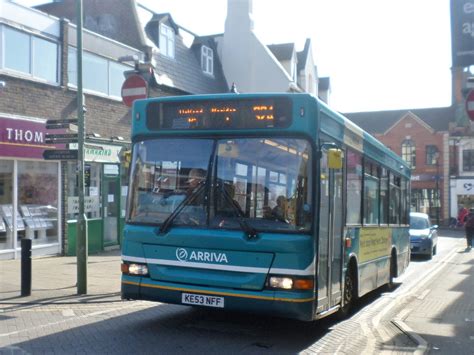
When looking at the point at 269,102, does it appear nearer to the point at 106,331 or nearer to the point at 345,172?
the point at 345,172

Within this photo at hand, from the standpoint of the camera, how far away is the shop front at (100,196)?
16.9 metres

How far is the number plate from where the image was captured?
22.4 feet

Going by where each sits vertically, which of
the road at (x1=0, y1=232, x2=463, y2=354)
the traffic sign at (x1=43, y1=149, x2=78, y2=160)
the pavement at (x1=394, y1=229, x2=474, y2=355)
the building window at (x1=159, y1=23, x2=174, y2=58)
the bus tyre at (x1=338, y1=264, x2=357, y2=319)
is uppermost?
the building window at (x1=159, y1=23, x2=174, y2=58)

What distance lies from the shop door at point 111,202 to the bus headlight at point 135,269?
11.1m

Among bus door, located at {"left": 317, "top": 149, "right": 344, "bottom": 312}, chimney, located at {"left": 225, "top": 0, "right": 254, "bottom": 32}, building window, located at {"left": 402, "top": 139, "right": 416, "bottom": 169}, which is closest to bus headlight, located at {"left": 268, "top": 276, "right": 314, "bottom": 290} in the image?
bus door, located at {"left": 317, "top": 149, "right": 344, "bottom": 312}

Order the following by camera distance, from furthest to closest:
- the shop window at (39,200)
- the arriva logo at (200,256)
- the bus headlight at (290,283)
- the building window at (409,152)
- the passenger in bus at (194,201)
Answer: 1. the building window at (409,152)
2. the shop window at (39,200)
3. the passenger in bus at (194,201)
4. the arriva logo at (200,256)
5. the bus headlight at (290,283)

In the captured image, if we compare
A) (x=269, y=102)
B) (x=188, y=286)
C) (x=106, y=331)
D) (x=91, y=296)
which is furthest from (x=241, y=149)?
(x=91, y=296)

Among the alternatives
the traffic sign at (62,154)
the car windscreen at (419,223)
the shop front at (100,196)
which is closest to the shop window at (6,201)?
the shop front at (100,196)

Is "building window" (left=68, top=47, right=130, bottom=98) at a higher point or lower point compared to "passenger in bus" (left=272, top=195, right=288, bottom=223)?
higher

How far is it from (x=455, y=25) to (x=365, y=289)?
491cm

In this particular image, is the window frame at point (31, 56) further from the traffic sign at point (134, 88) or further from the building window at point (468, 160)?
the building window at point (468, 160)

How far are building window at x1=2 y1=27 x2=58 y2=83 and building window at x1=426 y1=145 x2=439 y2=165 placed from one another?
148 feet

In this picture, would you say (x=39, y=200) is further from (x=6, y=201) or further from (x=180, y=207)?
(x=180, y=207)

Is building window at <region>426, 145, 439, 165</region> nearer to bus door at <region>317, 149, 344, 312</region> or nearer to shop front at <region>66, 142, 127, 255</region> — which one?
shop front at <region>66, 142, 127, 255</region>
